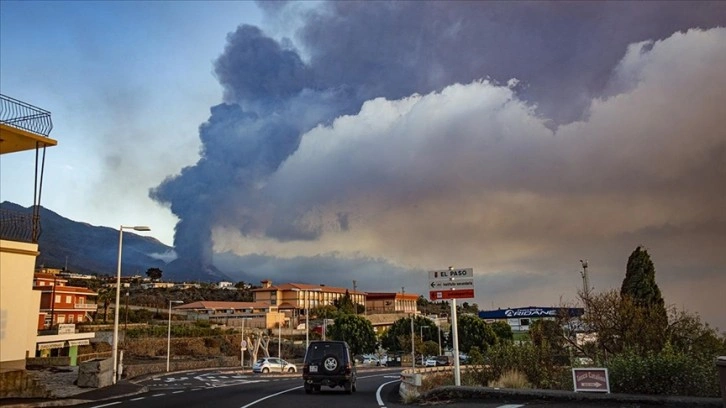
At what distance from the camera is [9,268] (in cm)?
1758

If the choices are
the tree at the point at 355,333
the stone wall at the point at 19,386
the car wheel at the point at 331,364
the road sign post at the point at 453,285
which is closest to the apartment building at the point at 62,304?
the tree at the point at 355,333

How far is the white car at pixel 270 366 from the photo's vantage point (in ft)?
164

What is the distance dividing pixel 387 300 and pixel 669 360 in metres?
153

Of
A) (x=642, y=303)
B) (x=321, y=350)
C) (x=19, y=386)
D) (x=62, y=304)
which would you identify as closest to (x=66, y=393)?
(x=19, y=386)

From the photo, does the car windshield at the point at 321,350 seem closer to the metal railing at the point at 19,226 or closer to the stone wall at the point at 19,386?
the stone wall at the point at 19,386

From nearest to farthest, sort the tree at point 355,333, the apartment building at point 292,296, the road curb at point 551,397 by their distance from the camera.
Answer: the road curb at point 551,397
the tree at point 355,333
the apartment building at point 292,296

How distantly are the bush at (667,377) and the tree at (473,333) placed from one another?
240 ft

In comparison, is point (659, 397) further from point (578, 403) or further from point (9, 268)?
point (9, 268)

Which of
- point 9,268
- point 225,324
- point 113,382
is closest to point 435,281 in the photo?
point 9,268

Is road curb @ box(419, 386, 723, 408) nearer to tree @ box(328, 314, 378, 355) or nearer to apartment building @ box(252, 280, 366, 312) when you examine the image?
tree @ box(328, 314, 378, 355)

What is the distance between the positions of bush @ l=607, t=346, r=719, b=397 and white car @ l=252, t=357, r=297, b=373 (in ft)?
128

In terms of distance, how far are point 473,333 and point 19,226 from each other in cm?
7628

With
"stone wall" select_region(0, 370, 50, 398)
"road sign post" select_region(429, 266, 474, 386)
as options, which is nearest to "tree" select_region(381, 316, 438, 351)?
"road sign post" select_region(429, 266, 474, 386)

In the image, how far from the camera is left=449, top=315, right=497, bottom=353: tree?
86938 mm
